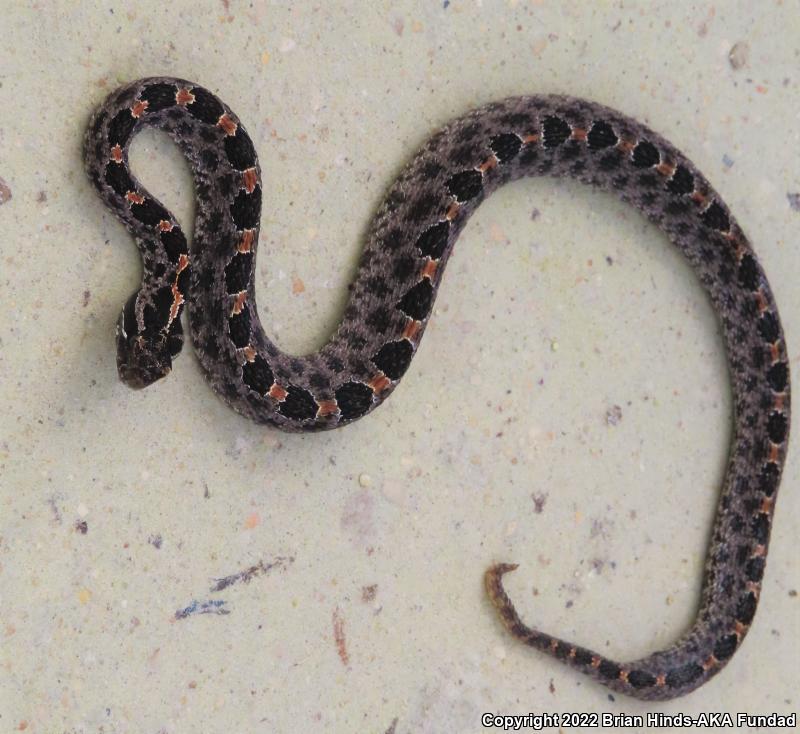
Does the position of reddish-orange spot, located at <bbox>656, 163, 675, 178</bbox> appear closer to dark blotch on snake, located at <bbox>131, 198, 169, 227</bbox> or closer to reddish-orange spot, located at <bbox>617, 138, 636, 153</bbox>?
reddish-orange spot, located at <bbox>617, 138, 636, 153</bbox>

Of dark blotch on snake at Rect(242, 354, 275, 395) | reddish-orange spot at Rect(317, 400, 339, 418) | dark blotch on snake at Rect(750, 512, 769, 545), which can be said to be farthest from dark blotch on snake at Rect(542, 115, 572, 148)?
dark blotch on snake at Rect(750, 512, 769, 545)

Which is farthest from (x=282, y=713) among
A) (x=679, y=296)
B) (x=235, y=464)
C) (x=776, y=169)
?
(x=776, y=169)

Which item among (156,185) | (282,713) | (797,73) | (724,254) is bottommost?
(282,713)

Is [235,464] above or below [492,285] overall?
below

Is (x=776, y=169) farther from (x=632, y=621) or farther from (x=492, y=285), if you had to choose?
(x=632, y=621)

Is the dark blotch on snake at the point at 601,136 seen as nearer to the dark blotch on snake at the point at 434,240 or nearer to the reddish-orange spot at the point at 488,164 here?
the reddish-orange spot at the point at 488,164

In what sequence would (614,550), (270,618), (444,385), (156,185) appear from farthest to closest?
(614,550)
(444,385)
(270,618)
(156,185)

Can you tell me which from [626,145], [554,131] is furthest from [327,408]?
[626,145]

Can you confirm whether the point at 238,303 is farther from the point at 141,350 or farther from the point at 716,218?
the point at 716,218

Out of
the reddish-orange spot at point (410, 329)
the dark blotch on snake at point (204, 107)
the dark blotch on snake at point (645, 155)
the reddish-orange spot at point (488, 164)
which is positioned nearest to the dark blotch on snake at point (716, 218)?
the dark blotch on snake at point (645, 155)
